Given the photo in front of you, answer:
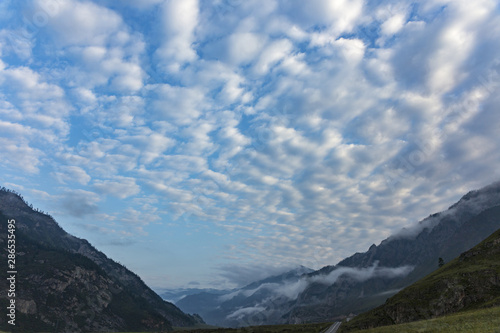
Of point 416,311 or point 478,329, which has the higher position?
point 478,329

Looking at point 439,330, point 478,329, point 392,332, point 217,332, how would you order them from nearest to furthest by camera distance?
1. point 478,329
2. point 439,330
3. point 392,332
4. point 217,332

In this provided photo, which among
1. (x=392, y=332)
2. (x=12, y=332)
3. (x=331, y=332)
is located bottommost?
(x=331, y=332)

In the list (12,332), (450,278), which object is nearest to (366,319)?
(450,278)

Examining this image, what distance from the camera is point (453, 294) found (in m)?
111

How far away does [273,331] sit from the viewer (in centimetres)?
15188

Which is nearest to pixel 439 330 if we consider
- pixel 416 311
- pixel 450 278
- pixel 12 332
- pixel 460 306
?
pixel 460 306

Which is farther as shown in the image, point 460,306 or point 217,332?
point 217,332

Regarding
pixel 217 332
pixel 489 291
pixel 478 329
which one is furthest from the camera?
pixel 217 332

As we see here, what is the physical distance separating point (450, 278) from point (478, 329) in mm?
97009

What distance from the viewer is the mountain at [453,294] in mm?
104000

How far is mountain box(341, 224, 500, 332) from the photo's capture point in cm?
10400

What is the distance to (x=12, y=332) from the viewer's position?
200 m

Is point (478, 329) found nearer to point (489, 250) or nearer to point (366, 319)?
point (366, 319)

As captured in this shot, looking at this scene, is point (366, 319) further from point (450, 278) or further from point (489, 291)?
point (489, 291)
